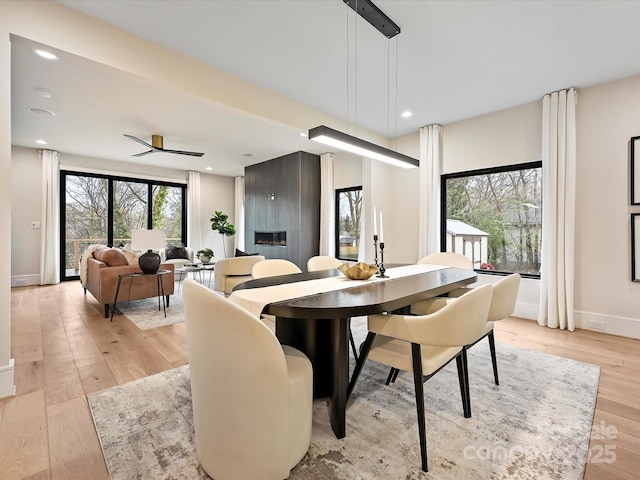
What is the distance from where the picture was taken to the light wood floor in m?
1.43

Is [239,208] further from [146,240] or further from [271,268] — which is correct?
[271,268]

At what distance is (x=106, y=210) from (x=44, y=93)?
394 centimetres

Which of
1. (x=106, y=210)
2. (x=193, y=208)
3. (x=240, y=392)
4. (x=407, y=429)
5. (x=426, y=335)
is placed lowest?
(x=407, y=429)

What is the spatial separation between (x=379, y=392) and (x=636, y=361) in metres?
2.29

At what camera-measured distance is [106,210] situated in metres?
6.82

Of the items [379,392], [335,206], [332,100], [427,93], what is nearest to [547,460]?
[379,392]

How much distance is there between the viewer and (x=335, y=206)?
616cm

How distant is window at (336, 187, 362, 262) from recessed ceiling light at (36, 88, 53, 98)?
171 inches

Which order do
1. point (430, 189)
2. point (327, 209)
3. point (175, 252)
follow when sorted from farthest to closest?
point (175, 252), point (327, 209), point (430, 189)

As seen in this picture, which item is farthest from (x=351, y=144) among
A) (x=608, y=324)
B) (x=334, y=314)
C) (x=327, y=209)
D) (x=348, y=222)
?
(x=348, y=222)

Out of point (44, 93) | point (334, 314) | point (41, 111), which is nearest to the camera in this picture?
point (334, 314)

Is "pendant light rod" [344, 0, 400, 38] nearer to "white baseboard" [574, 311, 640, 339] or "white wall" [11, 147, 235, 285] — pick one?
"white baseboard" [574, 311, 640, 339]

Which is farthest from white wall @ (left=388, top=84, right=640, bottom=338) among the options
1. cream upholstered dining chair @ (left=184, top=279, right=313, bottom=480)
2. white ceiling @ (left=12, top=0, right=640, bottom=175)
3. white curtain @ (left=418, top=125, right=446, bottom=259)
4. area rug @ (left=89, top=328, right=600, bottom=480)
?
cream upholstered dining chair @ (left=184, top=279, right=313, bottom=480)

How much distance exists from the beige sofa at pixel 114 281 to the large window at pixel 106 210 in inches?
111
